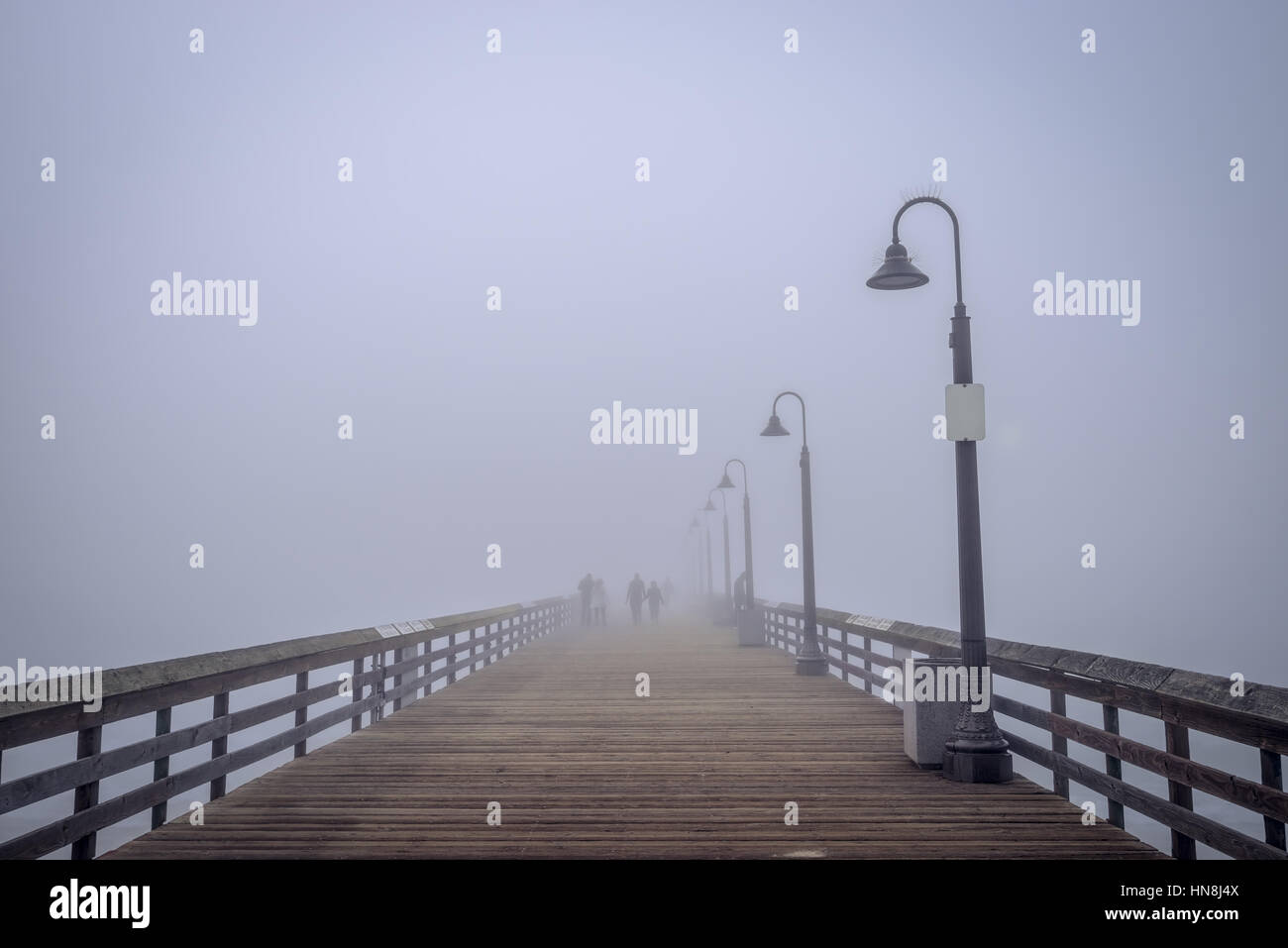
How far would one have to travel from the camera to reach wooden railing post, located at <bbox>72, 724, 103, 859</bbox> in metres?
4.81

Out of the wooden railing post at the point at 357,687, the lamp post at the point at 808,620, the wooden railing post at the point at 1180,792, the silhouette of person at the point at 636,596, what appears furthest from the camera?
the silhouette of person at the point at 636,596

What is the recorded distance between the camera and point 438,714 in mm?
11008

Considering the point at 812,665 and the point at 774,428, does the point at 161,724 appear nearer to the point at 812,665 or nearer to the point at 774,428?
the point at 812,665

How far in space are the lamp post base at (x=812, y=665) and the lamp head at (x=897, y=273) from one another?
869 cm

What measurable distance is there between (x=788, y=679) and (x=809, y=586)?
1757mm

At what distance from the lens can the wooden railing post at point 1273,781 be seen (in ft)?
13.9

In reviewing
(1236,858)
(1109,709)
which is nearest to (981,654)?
(1109,709)

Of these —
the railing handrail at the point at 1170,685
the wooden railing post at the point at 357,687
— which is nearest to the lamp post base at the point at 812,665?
the railing handrail at the point at 1170,685

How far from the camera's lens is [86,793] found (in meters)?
4.89

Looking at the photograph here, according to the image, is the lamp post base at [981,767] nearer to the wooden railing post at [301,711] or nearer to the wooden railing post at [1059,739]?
the wooden railing post at [1059,739]

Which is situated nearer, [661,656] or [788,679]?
[788,679]

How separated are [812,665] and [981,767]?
26.3ft

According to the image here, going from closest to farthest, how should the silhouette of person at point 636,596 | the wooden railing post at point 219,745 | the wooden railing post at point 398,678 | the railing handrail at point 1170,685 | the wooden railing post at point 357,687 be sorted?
the railing handrail at point 1170,685 → the wooden railing post at point 219,745 → the wooden railing post at point 357,687 → the wooden railing post at point 398,678 → the silhouette of person at point 636,596
